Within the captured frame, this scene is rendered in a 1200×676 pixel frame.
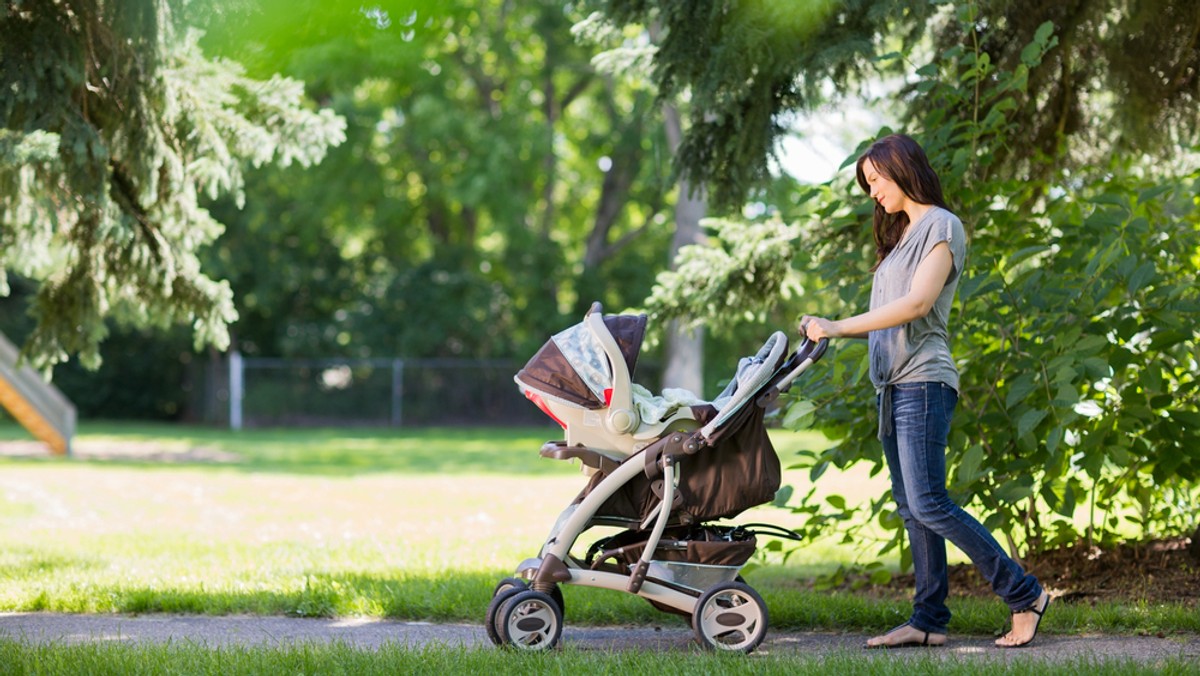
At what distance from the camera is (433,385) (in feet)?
90.9

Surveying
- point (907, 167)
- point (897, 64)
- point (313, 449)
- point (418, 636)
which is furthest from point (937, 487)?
point (313, 449)

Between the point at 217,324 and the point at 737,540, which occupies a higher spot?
the point at 217,324

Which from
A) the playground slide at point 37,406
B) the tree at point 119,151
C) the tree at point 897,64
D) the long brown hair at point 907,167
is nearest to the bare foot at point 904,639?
the long brown hair at point 907,167

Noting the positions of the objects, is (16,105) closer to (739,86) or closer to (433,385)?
(739,86)

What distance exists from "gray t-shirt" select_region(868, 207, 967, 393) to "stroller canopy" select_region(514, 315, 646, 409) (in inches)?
37.0

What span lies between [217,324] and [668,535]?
4.10m

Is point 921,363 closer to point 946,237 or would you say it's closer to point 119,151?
point 946,237

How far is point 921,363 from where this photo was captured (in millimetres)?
4512

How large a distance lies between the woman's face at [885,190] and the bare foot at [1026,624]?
156 cm

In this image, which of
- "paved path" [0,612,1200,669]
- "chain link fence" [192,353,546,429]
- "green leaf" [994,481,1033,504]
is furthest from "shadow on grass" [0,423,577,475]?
"green leaf" [994,481,1033,504]

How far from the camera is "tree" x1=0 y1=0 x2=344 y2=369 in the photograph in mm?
5754

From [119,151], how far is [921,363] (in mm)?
4278

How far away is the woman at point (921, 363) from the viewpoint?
4.44 m

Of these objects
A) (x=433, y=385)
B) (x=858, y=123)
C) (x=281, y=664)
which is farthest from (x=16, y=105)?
(x=433, y=385)
